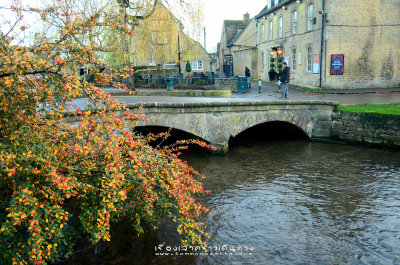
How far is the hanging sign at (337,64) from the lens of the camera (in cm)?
2322

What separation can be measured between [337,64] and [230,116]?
531 inches

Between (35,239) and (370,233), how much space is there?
6321 millimetres

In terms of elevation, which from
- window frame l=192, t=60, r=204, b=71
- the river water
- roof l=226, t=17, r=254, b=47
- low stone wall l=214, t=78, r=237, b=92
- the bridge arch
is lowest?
the river water

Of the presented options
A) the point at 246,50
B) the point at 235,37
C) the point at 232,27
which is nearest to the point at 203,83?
the point at 246,50

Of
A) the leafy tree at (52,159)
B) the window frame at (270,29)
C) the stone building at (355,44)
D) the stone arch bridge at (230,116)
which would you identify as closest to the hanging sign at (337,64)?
the stone building at (355,44)

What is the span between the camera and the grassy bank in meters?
13.6

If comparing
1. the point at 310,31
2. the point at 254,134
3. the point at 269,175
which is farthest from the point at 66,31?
the point at 310,31

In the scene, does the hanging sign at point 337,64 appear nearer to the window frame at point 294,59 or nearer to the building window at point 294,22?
the window frame at point 294,59

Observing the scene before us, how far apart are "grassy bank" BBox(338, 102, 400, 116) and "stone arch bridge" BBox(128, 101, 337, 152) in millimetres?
718

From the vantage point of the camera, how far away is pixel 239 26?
4900cm

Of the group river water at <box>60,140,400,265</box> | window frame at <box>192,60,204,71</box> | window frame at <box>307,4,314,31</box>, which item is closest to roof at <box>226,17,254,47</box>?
window frame at <box>192,60,204,71</box>

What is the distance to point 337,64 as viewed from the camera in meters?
23.3

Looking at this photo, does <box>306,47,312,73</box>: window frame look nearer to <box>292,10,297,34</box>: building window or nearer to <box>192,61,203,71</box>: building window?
<box>292,10,297,34</box>: building window

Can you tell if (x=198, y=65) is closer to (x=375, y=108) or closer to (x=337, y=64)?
(x=337, y=64)
